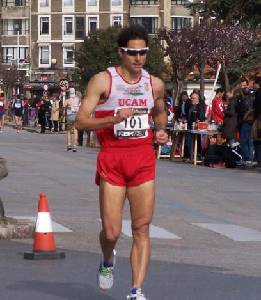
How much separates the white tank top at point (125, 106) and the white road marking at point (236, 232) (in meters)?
5.60

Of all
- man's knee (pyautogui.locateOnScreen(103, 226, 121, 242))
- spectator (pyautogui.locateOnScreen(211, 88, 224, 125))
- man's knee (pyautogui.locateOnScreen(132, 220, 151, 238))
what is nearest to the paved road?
man's knee (pyautogui.locateOnScreen(103, 226, 121, 242))

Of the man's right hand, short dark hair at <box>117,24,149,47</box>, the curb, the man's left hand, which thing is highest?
short dark hair at <box>117,24,149,47</box>

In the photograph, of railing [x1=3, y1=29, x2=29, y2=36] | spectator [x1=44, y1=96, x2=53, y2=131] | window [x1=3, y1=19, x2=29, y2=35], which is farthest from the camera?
railing [x1=3, y1=29, x2=29, y2=36]

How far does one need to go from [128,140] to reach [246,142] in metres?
18.1

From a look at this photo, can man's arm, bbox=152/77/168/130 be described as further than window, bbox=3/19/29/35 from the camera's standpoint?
No

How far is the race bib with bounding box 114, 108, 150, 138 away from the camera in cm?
839

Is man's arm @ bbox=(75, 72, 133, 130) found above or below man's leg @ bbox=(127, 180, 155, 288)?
above

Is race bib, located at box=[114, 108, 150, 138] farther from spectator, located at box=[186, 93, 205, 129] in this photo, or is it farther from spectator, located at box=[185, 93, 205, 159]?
spectator, located at box=[186, 93, 205, 129]

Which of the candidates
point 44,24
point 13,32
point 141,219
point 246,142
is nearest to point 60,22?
point 44,24

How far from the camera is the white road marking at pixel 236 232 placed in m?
14.0

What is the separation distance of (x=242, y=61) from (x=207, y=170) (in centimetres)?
2223

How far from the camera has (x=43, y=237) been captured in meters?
11.5

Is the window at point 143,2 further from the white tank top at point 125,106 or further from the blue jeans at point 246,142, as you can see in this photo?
the white tank top at point 125,106

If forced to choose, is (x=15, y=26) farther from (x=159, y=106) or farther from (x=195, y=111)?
(x=159, y=106)
